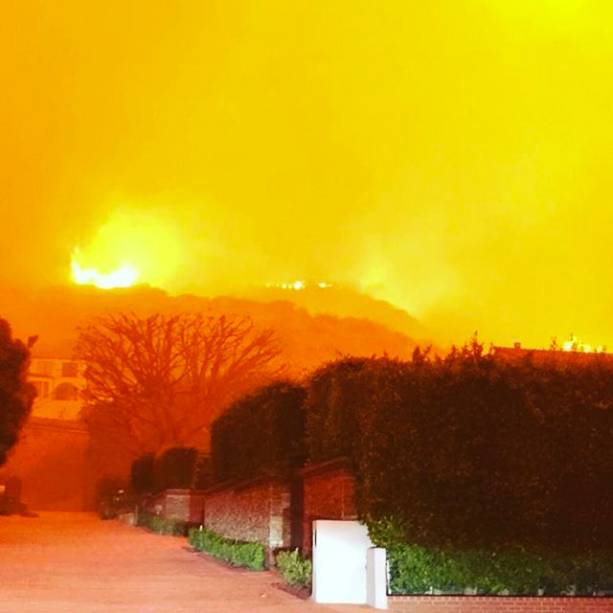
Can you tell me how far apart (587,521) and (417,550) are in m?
2.56

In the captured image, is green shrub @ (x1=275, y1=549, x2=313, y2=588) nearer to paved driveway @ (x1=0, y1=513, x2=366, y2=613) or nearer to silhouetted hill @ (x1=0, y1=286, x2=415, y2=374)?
paved driveway @ (x1=0, y1=513, x2=366, y2=613)

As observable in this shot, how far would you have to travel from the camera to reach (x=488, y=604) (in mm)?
15133

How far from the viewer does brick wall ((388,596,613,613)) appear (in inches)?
592

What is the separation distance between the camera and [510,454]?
15570mm

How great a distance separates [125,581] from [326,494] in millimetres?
3773

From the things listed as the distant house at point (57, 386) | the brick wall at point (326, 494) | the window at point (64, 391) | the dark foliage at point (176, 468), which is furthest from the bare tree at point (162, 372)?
the brick wall at point (326, 494)

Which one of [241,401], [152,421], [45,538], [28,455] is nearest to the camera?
[241,401]

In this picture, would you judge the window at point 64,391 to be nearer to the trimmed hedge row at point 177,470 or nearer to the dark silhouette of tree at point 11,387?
the trimmed hedge row at point 177,470

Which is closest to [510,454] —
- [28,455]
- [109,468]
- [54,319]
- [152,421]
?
[152,421]

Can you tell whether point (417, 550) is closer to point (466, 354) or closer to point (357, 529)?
point (357, 529)

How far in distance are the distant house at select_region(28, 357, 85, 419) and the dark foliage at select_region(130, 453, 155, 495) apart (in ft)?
103

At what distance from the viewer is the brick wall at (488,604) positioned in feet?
49.3

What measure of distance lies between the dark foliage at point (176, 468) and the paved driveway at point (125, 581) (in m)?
7.20

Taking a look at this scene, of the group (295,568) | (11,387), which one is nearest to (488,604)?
(295,568)
